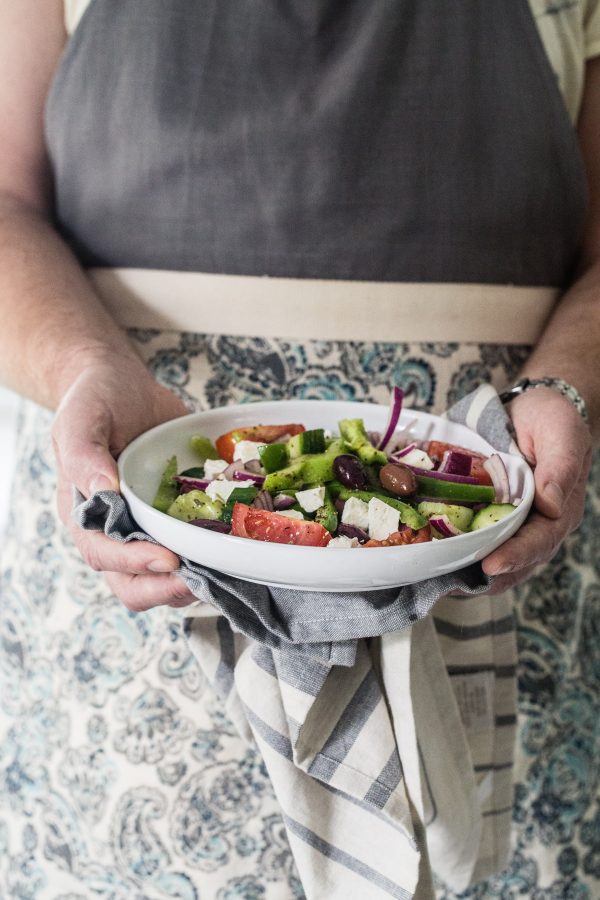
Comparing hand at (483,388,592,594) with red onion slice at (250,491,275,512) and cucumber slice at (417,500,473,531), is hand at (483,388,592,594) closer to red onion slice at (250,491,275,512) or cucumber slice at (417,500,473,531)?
cucumber slice at (417,500,473,531)

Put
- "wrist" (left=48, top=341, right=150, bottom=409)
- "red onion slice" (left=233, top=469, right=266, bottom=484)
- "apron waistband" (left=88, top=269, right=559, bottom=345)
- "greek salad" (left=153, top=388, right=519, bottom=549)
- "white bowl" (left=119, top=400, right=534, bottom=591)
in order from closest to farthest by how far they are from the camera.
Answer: "white bowl" (left=119, top=400, right=534, bottom=591) < "greek salad" (left=153, top=388, right=519, bottom=549) < "red onion slice" (left=233, top=469, right=266, bottom=484) < "wrist" (left=48, top=341, right=150, bottom=409) < "apron waistband" (left=88, top=269, right=559, bottom=345)

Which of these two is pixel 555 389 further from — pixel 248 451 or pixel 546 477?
pixel 248 451

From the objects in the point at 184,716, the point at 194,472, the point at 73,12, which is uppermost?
the point at 73,12

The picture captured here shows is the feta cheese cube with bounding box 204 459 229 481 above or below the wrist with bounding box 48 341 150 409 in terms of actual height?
below

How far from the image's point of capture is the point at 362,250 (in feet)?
3.69

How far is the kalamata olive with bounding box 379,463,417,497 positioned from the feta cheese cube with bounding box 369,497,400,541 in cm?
5

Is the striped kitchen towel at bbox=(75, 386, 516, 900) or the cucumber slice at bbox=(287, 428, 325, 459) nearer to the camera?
the striped kitchen towel at bbox=(75, 386, 516, 900)

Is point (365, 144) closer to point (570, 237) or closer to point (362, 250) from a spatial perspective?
point (362, 250)

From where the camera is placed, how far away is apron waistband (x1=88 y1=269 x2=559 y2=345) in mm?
1131

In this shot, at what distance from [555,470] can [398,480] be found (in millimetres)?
161

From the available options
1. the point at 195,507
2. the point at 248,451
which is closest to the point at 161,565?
the point at 195,507

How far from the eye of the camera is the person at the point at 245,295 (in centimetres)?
109

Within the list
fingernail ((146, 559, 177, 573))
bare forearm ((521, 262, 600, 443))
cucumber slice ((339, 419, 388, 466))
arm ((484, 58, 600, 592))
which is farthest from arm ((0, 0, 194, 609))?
bare forearm ((521, 262, 600, 443))

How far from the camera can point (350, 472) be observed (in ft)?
2.86
